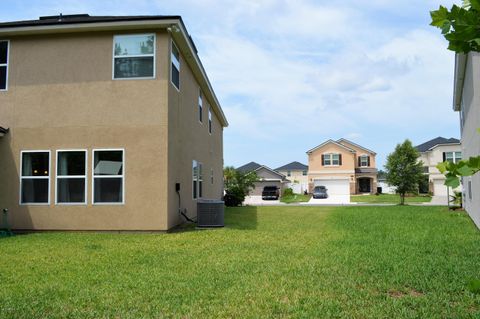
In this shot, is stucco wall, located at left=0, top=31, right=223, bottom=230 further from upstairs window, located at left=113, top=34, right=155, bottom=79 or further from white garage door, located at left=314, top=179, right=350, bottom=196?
white garage door, located at left=314, top=179, right=350, bottom=196

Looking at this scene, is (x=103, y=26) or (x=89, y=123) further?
(x=89, y=123)

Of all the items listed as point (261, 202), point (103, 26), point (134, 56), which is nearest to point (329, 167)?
point (261, 202)

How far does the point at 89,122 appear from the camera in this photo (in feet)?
41.4

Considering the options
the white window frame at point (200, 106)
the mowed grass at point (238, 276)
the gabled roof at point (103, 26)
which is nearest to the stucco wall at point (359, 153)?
the white window frame at point (200, 106)

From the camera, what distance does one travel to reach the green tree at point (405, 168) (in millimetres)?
32781

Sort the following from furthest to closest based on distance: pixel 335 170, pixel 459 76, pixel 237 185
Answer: pixel 335 170 < pixel 237 185 < pixel 459 76

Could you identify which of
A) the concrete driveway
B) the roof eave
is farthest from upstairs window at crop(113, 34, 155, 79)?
the concrete driveway

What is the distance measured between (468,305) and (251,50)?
13280 mm

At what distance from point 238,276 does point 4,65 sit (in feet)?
35.8

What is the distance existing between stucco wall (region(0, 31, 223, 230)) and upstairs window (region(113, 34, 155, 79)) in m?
0.19

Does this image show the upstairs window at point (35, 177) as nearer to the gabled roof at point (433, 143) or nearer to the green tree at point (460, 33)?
the green tree at point (460, 33)

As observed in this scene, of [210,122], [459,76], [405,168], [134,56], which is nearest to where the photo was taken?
[134,56]

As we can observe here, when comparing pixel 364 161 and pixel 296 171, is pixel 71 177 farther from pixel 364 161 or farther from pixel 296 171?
pixel 296 171

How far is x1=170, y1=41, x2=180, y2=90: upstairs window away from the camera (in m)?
13.2
